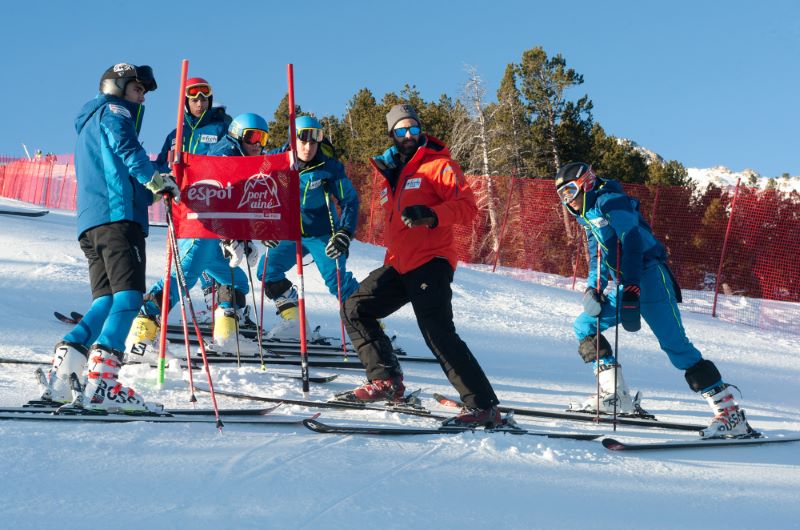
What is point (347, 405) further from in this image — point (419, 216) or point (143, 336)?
point (143, 336)

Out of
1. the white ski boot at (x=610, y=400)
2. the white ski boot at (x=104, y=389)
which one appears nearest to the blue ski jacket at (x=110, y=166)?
the white ski boot at (x=104, y=389)

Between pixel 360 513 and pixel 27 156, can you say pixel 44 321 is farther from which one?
pixel 27 156

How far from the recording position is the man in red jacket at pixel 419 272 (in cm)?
436

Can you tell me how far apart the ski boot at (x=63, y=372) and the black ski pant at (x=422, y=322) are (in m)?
1.60

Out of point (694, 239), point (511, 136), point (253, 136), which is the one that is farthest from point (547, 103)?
point (253, 136)

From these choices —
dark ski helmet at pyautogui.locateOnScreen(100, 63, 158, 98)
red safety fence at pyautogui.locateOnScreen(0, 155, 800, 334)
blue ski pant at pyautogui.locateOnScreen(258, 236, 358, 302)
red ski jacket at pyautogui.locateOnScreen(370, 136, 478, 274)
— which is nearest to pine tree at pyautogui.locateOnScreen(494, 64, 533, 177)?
red safety fence at pyautogui.locateOnScreen(0, 155, 800, 334)

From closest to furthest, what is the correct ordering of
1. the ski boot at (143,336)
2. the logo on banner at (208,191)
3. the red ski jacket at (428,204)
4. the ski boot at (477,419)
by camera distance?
1. the ski boot at (477,419)
2. the red ski jacket at (428,204)
3. the logo on banner at (208,191)
4. the ski boot at (143,336)

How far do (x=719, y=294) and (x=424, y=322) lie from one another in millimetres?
12822

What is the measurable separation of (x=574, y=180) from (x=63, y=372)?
341 cm

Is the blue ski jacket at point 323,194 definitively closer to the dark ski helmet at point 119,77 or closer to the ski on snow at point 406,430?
the dark ski helmet at point 119,77

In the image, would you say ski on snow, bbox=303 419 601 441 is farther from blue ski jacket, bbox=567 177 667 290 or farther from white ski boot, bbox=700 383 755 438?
blue ski jacket, bbox=567 177 667 290

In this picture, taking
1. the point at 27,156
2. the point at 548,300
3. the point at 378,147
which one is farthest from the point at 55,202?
the point at 548,300

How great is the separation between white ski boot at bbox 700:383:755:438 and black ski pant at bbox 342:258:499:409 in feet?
5.20

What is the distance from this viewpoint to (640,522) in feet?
10.1
